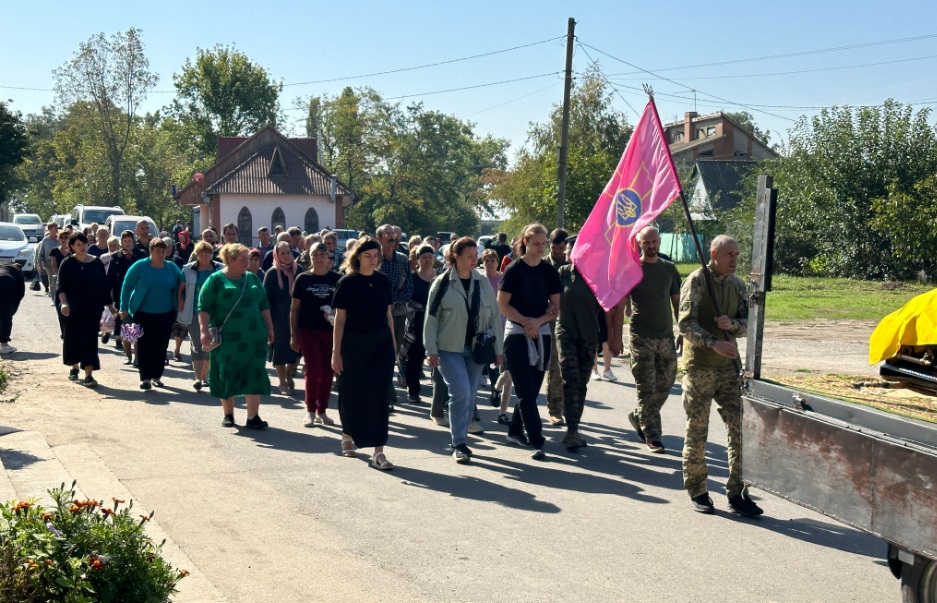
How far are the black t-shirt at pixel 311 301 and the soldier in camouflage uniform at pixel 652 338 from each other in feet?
10.1

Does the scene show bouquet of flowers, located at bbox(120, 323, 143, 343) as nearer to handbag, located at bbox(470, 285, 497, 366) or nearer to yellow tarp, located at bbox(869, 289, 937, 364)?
handbag, located at bbox(470, 285, 497, 366)

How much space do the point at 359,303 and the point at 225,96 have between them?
3431 inches

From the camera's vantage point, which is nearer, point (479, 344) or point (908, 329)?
point (908, 329)

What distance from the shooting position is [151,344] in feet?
41.0

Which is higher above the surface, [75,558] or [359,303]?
[359,303]

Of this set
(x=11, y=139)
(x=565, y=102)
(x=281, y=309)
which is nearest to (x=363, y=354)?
(x=281, y=309)

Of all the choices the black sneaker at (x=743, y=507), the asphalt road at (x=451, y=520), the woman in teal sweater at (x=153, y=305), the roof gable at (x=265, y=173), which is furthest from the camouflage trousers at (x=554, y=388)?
the roof gable at (x=265, y=173)

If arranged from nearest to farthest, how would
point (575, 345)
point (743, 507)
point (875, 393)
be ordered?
point (875, 393)
point (743, 507)
point (575, 345)

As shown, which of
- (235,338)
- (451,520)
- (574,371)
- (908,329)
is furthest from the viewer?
(235,338)

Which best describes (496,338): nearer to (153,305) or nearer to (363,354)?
(363,354)

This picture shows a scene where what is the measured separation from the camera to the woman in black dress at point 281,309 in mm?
12340

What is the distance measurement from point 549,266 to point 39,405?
570 cm

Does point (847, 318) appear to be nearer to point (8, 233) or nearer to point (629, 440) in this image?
point (629, 440)

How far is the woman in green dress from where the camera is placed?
10008 millimetres
